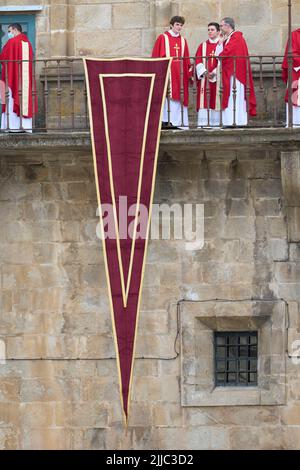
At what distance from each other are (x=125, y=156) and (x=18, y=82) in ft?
5.65

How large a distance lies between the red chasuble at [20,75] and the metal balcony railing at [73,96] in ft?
0.11

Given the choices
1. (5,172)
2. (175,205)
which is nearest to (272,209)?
(175,205)

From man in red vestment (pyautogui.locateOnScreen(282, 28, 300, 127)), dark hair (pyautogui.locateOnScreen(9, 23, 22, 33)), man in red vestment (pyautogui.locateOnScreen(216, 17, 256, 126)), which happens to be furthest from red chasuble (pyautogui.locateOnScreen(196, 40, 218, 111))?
dark hair (pyautogui.locateOnScreen(9, 23, 22, 33))

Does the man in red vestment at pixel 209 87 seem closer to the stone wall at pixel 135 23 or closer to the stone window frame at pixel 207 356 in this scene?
the stone wall at pixel 135 23

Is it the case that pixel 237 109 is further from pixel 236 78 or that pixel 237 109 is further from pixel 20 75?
pixel 20 75

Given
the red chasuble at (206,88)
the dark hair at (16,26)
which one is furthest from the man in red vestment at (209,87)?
the dark hair at (16,26)

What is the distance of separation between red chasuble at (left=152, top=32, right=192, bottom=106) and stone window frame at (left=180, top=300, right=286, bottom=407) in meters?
2.55

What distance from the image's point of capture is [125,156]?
1323 inches

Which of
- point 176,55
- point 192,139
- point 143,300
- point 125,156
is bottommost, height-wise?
point 143,300

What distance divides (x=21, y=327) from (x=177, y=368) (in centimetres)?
197

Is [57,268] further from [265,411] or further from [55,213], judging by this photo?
[265,411]

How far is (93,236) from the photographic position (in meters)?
34.4

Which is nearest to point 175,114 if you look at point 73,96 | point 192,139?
point 192,139

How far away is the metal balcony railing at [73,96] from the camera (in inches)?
1347
